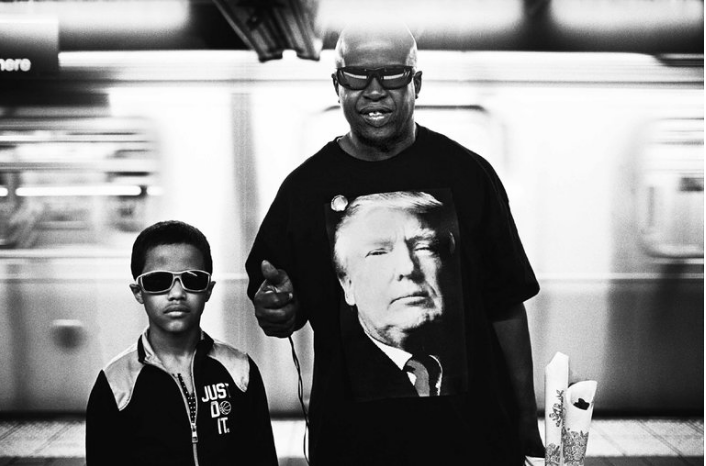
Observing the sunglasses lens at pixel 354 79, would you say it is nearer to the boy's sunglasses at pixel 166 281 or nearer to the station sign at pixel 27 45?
the boy's sunglasses at pixel 166 281

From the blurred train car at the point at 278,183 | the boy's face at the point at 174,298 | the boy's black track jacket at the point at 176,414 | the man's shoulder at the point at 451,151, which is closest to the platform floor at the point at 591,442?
the blurred train car at the point at 278,183

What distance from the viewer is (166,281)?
1.64m

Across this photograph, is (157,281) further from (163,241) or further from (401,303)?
(401,303)

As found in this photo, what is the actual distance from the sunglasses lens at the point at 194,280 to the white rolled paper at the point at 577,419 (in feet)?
2.82

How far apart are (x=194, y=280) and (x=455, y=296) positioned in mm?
622

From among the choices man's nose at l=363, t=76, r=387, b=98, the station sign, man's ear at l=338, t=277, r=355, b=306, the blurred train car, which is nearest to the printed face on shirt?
man's ear at l=338, t=277, r=355, b=306

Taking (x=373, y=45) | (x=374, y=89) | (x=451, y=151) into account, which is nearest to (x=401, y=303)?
(x=451, y=151)

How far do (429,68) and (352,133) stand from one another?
194 cm

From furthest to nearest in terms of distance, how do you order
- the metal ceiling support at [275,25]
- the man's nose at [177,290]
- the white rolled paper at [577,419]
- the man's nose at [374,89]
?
1. the metal ceiling support at [275,25]
2. the man's nose at [177,290]
3. the man's nose at [374,89]
4. the white rolled paper at [577,419]

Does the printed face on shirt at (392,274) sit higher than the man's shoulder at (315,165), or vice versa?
the man's shoulder at (315,165)

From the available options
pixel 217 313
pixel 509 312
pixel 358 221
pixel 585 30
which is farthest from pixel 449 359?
pixel 585 30

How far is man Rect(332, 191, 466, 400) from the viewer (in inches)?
59.5

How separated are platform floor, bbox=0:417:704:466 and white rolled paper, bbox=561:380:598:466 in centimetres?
204

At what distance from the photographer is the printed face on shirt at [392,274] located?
152 cm
